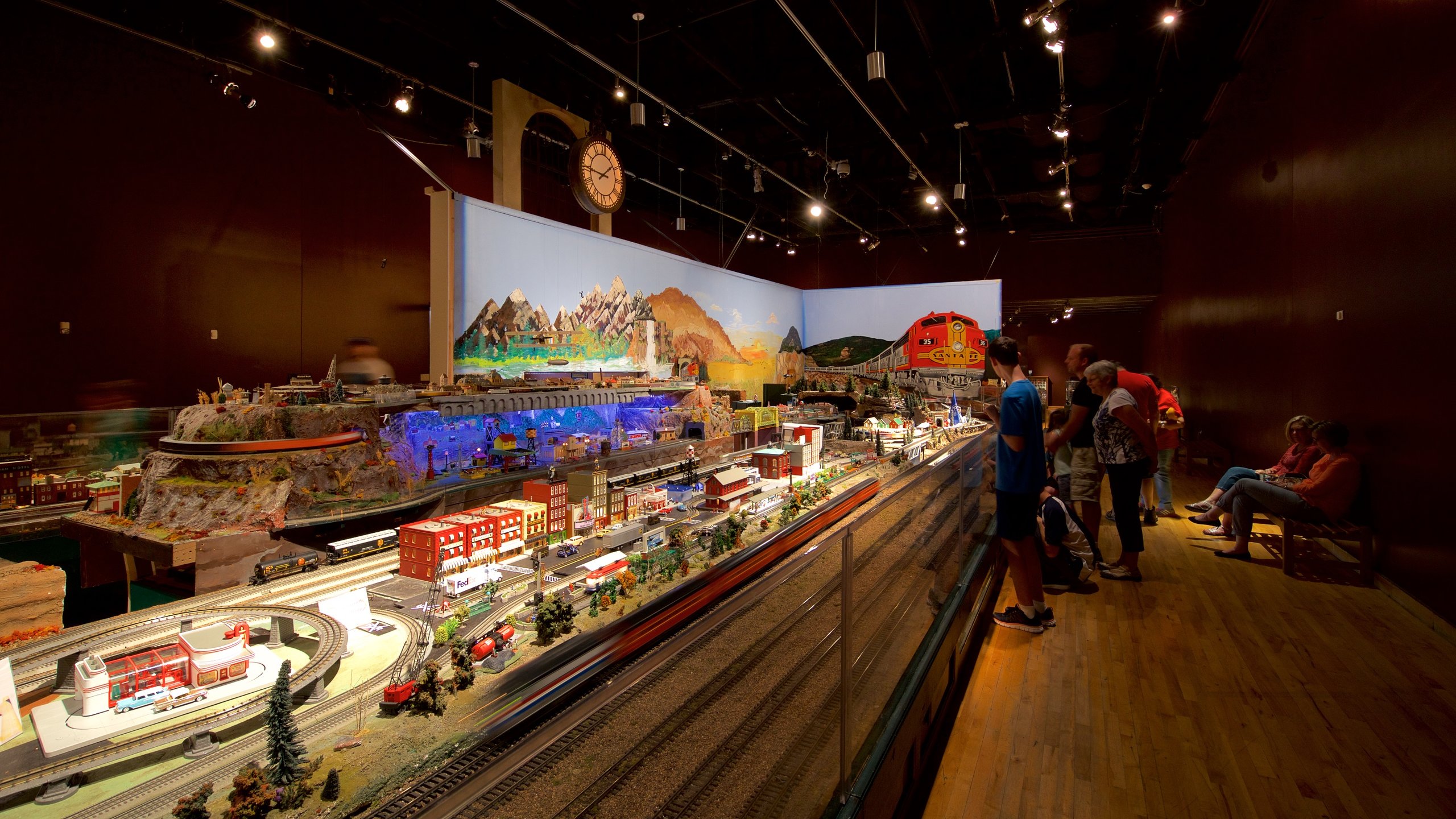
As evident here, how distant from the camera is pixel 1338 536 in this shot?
14.8 feet

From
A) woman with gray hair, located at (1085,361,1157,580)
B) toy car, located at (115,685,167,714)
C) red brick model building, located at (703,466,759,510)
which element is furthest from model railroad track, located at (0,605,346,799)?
woman with gray hair, located at (1085,361,1157,580)

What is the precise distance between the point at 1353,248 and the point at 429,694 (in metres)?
6.75

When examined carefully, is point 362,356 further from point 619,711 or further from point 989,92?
point 989,92

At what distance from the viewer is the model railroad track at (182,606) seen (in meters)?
1.40

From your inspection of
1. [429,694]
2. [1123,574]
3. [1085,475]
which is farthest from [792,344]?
[429,694]

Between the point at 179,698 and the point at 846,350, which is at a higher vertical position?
the point at 846,350

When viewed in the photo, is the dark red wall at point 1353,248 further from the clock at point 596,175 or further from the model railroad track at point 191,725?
the clock at point 596,175

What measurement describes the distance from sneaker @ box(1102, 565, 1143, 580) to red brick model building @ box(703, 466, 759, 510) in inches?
124

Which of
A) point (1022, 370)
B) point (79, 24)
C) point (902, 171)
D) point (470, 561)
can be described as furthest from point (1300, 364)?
point (79, 24)

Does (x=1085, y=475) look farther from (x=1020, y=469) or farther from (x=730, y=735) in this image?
(x=730, y=735)

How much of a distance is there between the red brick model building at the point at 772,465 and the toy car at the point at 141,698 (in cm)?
293

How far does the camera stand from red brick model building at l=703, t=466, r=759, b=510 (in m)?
3.14

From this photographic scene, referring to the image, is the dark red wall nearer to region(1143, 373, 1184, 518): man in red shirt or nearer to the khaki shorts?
region(1143, 373, 1184, 518): man in red shirt

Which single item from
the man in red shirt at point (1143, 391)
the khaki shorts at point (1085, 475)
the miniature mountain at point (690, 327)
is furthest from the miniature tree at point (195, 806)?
the miniature mountain at point (690, 327)
